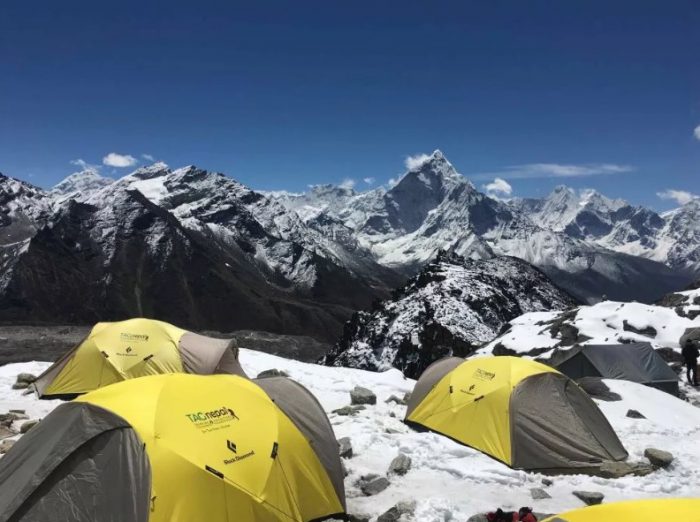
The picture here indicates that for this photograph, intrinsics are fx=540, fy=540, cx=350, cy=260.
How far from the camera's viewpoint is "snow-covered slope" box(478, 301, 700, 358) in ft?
136

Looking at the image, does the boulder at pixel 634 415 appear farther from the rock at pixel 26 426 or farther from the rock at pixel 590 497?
the rock at pixel 26 426

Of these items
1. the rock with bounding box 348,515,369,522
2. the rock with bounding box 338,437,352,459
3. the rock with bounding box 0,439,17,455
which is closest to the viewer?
the rock with bounding box 348,515,369,522

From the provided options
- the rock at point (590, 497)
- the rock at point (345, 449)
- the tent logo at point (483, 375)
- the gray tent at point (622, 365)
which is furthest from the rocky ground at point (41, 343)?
the rock at point (590, 497)

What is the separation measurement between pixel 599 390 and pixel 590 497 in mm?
12364

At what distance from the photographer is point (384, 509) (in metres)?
12.3

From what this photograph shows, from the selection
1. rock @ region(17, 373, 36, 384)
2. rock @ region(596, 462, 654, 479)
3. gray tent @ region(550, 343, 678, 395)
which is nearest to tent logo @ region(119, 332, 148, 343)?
rock @ region(17, 373, 36, 384)

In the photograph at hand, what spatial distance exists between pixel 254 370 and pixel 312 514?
726 inches

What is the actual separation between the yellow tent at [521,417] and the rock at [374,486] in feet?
12.8

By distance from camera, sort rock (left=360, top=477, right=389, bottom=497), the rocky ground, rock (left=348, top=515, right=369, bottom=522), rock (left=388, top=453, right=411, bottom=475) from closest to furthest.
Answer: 1. rock (left=348, top=515, right=369, bottom=522)
2. rock (left=360, top=477, right=389, bottom=497)
3. rock (left=388, top=453, right=411, bottom=475)
4. the rocky ground

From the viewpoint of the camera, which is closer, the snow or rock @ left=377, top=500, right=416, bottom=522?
rock @ left=377, top=500, right=416, bottom=522

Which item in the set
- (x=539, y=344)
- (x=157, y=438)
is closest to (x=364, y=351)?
(x=539, y=344)

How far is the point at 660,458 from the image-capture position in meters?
15.3

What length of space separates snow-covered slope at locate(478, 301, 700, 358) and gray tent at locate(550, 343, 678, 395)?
721 cm

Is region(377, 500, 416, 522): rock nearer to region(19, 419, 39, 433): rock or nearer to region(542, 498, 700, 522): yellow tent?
region(542, 498, 700, 522): yellow tent
